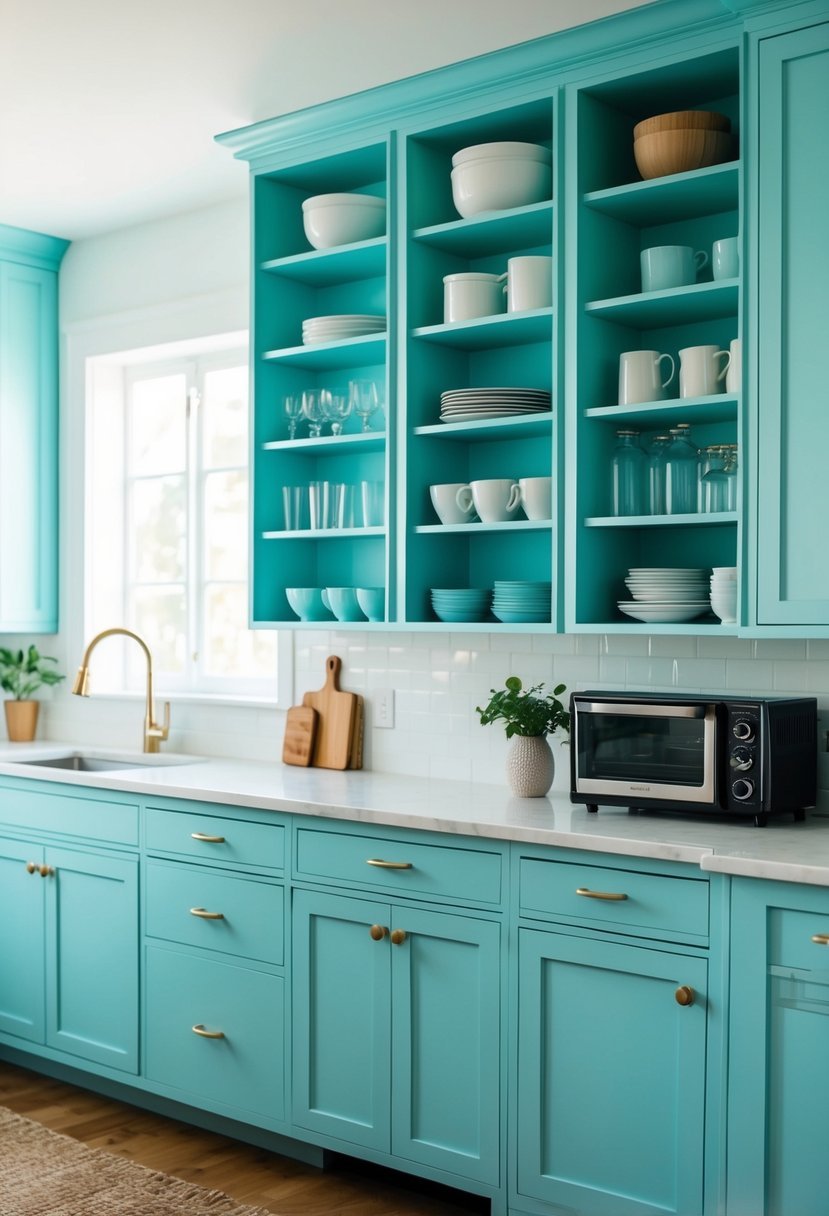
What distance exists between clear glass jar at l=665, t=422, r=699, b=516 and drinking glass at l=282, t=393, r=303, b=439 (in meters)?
1.19

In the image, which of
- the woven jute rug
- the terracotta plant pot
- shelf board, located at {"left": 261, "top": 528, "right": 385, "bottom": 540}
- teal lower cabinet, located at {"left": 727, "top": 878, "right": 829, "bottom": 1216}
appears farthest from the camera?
the terracotta plant pot

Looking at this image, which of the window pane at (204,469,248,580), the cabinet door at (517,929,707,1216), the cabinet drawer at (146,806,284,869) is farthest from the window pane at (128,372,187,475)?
the cabinet door at (517,929,707,1216)

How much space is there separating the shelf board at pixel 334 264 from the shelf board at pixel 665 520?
100cm

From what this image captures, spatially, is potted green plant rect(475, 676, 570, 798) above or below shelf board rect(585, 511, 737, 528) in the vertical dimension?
below

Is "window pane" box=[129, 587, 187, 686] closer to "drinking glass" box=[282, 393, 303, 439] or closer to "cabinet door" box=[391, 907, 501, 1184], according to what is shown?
"drinking glass" box=[282, 393, 303, 439]

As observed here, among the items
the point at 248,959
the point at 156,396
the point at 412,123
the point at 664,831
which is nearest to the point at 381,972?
the point at 248,959

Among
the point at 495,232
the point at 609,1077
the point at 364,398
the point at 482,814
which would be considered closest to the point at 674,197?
the point at 495,232

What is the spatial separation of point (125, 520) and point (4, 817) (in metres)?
1.32

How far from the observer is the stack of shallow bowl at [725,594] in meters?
2.91

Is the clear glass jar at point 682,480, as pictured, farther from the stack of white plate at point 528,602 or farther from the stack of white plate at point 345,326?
the stack of white plate at point 345,326

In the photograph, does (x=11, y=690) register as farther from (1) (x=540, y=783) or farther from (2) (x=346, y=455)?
(1) (x=540, y=783)

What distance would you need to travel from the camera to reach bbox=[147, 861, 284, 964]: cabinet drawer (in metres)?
3.26

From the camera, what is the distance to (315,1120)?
10.4ft

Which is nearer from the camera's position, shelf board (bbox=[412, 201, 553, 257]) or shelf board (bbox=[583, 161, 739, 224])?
shelf board (bbox=[583, 161, 739, 224])
